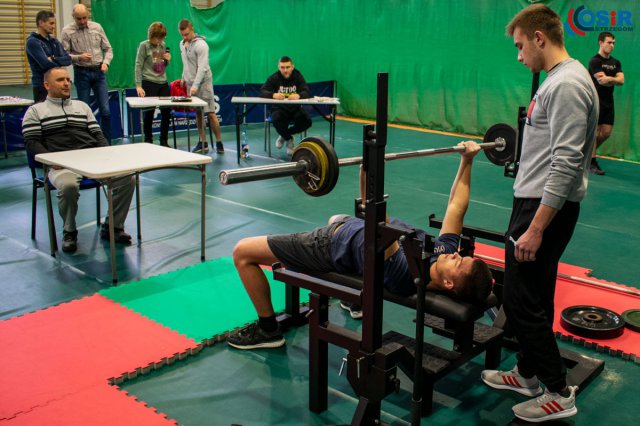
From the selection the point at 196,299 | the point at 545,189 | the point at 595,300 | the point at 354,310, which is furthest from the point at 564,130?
the point at 196,299

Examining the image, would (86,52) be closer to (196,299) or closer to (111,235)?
(111,235)

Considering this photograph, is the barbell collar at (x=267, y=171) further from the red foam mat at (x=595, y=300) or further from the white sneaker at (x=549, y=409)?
the red foam mat at (x=595, y=300)

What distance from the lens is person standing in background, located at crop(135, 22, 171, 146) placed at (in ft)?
24.4

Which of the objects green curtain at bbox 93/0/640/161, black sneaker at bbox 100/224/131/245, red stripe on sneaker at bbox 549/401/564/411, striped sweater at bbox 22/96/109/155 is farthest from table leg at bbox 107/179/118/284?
green curtain at bbox 93/0/640/161

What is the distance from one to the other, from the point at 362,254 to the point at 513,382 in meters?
0.85

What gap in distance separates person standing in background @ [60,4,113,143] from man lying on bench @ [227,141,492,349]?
15.9 ft

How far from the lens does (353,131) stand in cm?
952

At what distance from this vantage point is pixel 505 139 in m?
3.38

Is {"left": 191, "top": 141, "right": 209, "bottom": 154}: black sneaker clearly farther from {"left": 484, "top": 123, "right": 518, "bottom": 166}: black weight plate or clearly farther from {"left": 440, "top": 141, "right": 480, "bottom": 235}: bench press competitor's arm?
{"left": 440, "top": 141, "right": 480, "bottom": 235}: bench press competitor's arm

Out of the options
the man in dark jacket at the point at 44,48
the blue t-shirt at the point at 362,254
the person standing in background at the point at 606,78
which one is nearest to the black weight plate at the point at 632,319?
the blue t-shirt at the point at 362,254

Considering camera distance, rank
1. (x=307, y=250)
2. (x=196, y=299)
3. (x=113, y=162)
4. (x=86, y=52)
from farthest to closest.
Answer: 1. (x=86, y=52)
2. (x=113, y=162)
3. (x=196, y=299)
4. (x=307, y=250)

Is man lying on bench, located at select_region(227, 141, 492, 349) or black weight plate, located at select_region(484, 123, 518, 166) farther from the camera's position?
black weight plate, located at select_region(484, 123, 518, 166)

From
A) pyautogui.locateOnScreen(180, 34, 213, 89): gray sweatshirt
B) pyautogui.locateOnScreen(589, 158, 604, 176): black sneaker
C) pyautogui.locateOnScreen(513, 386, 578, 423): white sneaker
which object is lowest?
pyautogui.locateOnScreen(513, 386, 578, 423): white sneaker

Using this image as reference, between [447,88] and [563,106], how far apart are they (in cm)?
772
